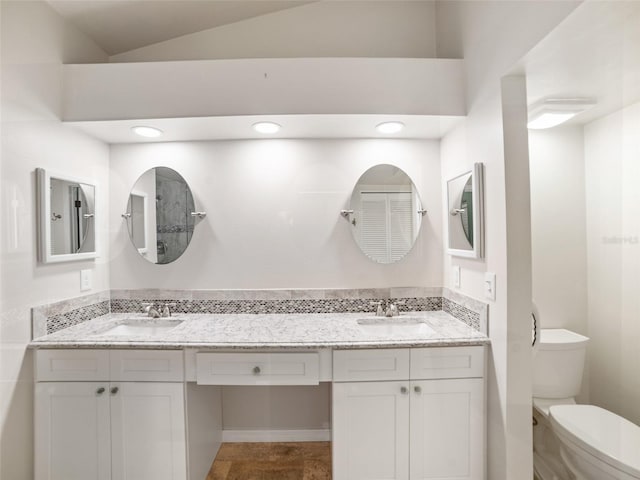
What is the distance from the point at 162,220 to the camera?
1.80m

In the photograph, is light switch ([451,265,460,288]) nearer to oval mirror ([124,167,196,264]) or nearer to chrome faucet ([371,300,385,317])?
chrome faucet ([371,300,385,317])

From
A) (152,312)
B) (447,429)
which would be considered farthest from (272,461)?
(152,312)

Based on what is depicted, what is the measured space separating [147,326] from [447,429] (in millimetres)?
1666

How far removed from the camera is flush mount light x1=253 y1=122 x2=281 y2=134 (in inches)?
63.6

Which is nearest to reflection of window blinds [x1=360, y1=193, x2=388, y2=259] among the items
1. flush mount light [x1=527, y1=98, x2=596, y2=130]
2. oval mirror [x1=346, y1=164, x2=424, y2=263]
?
oval mirror [x1=346, y1=164, x2=424, y2=263]

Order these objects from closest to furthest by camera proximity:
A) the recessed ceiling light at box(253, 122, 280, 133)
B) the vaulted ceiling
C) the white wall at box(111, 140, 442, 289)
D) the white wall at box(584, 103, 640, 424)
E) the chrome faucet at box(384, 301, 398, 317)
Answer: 1. the white wall at box(584, 103, 640, 424)
2. the vaulted ceiling
3. the recessed ceiling light at box(253, 122, 280, 133)
4. the chrome faucet at box(384, 301, 398, 317)
5. the white wall at box(111, 140, 442, 289)

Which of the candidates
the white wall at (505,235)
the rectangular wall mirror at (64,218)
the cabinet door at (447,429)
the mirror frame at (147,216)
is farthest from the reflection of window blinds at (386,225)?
the rectangular wall mirror at (64,218)

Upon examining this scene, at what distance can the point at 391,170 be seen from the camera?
182 cm

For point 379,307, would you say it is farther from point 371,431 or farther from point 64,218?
point 64,218

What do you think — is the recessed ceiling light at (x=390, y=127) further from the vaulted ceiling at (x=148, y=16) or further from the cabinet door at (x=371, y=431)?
the cabinet door at (x=371, y=431)

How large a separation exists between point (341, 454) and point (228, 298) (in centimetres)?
101

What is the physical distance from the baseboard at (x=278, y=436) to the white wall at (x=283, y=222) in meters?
0.88

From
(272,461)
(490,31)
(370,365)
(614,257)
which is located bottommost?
(272,461)

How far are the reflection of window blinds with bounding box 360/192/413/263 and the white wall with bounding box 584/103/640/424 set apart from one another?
0.82 meters
